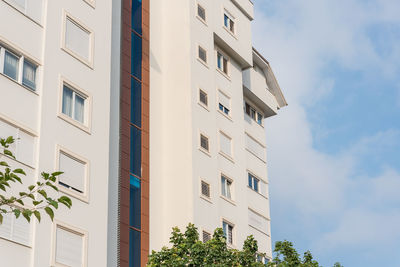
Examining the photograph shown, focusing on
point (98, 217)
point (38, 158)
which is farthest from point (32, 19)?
point (98, 217)

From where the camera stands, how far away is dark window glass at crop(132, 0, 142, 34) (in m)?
32.7

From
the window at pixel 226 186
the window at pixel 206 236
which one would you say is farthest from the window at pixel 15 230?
the window at pixel 226 186

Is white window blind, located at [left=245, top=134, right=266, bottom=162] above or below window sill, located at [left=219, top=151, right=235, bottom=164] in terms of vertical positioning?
above

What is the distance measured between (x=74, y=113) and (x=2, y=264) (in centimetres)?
677

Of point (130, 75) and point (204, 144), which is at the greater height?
point (130, 75)

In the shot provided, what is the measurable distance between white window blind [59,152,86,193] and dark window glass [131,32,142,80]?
7913 millimetres

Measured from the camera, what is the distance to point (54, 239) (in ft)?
74.5

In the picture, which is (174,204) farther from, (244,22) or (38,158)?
(244,22)

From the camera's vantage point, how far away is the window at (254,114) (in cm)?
4160

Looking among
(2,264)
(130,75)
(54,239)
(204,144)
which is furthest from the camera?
(204,144)

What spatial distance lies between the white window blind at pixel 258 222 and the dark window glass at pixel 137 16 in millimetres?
11790

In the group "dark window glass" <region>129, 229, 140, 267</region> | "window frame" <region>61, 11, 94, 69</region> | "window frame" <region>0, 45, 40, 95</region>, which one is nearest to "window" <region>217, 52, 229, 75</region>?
"window frame" <region>61, 11, 94, 69</region>

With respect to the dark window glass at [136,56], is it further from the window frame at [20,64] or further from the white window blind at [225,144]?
the window frame at [20,64]

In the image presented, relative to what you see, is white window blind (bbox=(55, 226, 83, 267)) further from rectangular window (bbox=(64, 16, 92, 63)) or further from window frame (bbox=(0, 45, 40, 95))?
rectangular window (bbox=(64, 16, 92, 63))
